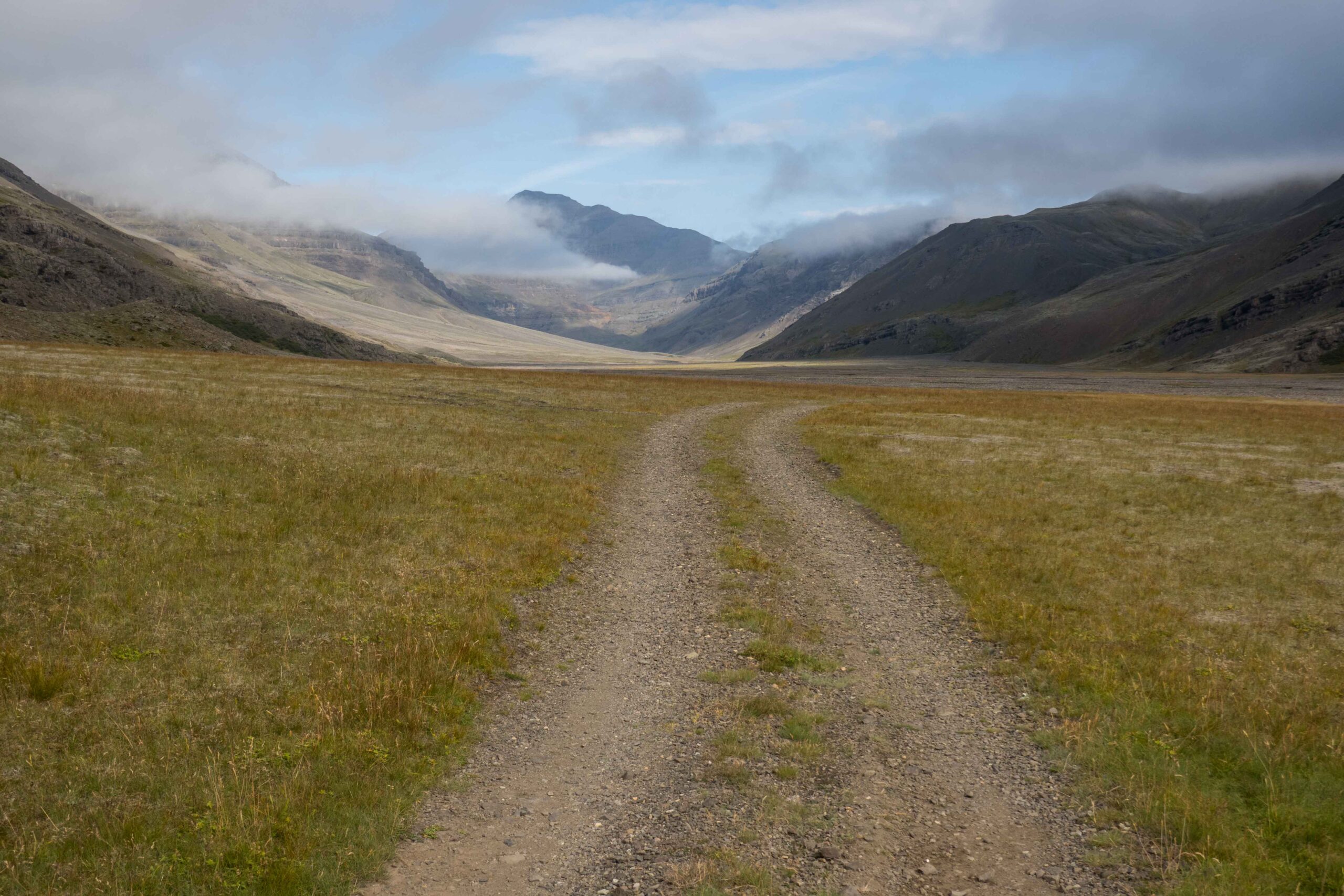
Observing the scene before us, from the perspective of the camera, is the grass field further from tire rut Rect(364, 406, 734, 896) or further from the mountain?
the mountain

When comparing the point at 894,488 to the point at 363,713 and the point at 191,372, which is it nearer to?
the point at 363,713

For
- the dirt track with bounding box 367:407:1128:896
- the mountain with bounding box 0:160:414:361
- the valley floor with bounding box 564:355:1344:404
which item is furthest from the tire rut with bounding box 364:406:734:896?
the mountain with bounding box 0:160:414:361

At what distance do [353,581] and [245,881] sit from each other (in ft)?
26.0

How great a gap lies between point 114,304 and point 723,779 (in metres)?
173

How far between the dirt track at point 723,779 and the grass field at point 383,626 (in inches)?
28.1

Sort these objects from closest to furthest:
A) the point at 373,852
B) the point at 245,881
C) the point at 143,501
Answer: the point at 245,881, the point at 373,852, the point at 143,501

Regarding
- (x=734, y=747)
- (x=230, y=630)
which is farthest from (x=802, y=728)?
(x=230, y=630)

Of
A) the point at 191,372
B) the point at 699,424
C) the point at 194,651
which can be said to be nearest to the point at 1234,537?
the point at 194,651

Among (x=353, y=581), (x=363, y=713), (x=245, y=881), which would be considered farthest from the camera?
(x=353, y=581)

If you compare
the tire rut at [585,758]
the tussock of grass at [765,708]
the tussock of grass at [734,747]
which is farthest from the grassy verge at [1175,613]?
the tire rut at [585,758]

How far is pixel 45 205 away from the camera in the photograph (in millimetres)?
188875

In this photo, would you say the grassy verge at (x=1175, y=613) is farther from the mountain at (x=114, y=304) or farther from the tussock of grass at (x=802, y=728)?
the mountain at (x=114, y=304)

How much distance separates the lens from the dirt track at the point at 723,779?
774 cm

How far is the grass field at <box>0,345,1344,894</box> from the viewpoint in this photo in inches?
312
